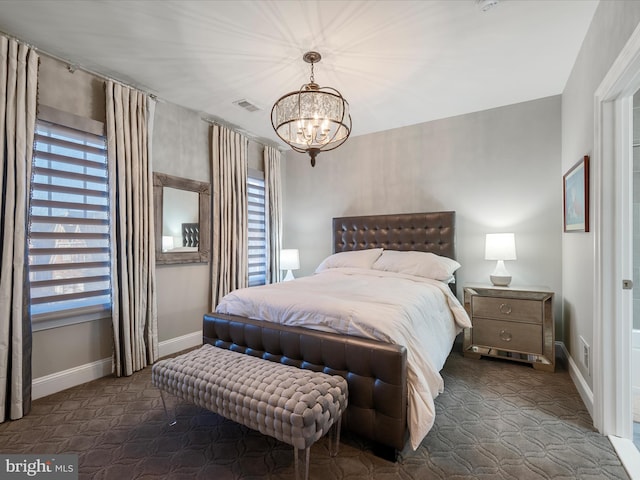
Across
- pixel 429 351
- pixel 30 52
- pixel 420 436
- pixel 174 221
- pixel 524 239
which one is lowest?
pixel 420 436

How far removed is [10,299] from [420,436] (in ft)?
9.32

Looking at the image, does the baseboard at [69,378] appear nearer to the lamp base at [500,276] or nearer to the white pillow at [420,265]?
the white pillow at [420,265]

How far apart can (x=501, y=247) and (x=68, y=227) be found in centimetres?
405

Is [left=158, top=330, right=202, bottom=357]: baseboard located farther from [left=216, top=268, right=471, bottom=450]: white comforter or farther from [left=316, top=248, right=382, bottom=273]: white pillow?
[left=316, top=248, right=382, bottom=273]: white pillow

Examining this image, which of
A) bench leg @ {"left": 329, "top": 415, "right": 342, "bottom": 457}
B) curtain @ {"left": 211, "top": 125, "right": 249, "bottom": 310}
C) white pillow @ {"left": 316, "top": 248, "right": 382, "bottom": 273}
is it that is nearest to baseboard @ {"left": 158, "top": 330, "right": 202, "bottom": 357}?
curtain @ {"left": 211, "top": 125, "right": 249, "bottom": 310}

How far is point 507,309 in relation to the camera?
2.97 m

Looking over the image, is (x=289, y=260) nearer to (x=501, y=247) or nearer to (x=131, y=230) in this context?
(x=131, y=230)

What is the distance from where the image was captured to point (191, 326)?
3568 millimetres

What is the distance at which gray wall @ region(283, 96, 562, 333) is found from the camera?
3252mm

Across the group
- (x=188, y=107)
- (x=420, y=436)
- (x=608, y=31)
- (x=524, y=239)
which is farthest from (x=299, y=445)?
(x=188, y=107)

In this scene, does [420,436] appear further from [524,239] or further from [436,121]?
[436,121]

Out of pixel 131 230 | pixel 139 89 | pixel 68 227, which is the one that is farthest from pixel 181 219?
pixel 139 89

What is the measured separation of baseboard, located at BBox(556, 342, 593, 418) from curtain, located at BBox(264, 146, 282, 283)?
351 cm

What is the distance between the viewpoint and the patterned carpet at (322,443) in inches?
63.5
